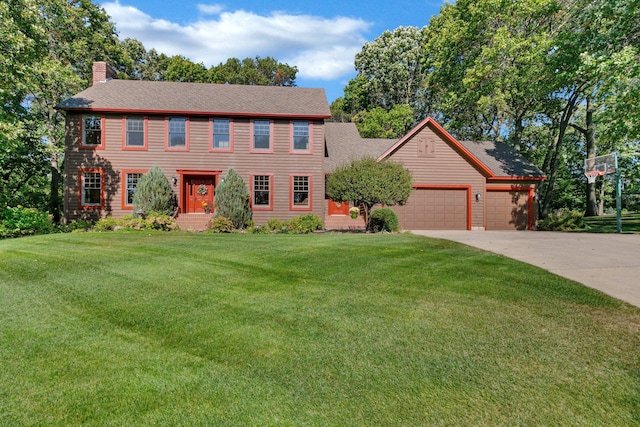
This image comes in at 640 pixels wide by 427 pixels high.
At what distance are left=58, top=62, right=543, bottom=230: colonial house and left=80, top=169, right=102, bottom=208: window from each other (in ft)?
0.15

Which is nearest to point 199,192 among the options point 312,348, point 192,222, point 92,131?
point 192,222

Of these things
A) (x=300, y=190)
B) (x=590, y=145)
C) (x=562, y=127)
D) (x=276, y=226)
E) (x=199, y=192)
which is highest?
(x=562, y=127)

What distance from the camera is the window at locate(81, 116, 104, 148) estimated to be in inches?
682

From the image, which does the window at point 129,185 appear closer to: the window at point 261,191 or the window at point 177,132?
the window at point 177,132

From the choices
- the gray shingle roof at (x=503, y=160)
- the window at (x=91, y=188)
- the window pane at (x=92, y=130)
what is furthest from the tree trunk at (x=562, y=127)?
the window pane at (x=92, y=130)

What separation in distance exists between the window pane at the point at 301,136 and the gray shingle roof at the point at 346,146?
231cm

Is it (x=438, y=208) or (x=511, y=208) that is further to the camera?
(x=511, y=208)

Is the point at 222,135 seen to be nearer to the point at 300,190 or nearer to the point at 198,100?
the point at 198,100

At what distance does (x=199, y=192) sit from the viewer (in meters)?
18.2

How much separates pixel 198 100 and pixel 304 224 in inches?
333

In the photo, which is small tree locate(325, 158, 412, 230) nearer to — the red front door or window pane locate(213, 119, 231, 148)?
window pane locate(213, 119, 231, 148)

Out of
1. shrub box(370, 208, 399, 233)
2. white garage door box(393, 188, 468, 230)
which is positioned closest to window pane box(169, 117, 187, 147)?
shrub box(370, 208, 399, 233)

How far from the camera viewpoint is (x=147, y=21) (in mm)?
26000

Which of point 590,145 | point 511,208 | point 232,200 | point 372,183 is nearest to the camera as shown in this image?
point 372,183
